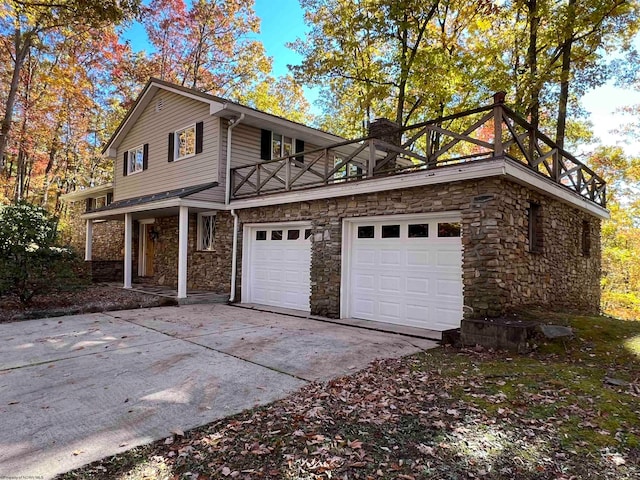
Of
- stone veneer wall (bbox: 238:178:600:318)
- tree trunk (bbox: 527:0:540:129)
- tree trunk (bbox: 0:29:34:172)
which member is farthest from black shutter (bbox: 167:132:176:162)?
tree trunk (bbox: 527:0:540:129)

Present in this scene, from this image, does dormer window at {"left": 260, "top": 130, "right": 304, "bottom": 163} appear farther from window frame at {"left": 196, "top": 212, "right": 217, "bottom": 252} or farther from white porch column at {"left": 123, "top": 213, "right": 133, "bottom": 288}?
white porch column at {"left": 123, "top": 213, "right": 133, "bottom": 288}

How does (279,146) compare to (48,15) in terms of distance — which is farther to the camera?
(279,146)

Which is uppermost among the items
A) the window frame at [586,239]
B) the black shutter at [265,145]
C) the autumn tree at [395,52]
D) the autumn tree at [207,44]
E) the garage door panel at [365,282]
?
the autumn tree at [207,44]

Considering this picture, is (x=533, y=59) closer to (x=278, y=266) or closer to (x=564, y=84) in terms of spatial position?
(x=564, y=84)

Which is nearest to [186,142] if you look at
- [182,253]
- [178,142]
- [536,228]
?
[178,142]

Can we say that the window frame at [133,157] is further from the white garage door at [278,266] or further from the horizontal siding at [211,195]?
the white garage door at [278,266]

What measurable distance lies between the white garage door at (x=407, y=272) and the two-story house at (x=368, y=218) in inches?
1.0

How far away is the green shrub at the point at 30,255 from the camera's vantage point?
8.57 meters

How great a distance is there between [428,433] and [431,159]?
512 cm

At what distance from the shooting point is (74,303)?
380 inches

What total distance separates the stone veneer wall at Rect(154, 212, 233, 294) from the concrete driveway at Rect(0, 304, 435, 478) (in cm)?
316

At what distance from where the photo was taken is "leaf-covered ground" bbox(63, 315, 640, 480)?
2.62 m

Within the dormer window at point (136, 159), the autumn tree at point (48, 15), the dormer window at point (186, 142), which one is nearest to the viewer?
the autumn tree at point (48, 15)

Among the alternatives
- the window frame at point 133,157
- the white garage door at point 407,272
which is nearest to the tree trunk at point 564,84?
the white garage door at point 407,272
